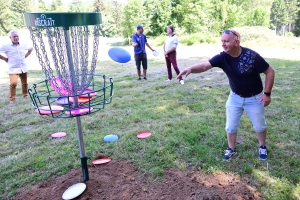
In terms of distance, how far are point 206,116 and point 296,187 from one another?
2087mm

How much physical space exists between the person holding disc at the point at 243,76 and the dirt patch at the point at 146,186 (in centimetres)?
53

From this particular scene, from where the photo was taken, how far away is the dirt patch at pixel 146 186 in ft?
8.64

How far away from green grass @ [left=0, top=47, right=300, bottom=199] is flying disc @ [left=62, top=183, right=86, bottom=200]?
54 centimetres

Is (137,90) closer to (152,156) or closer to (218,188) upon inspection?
(152,156)

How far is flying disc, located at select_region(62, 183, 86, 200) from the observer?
2.56m

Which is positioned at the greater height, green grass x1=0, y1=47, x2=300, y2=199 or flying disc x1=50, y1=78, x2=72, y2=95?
flying disc x1=50, y1=78, x2=72, y2=95

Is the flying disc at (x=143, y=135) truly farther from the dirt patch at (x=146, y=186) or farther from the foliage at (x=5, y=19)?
the foliage at (x=5, y=19)

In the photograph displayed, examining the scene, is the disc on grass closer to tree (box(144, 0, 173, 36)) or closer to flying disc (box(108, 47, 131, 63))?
flying disc (box(108, 47, 131, 63))

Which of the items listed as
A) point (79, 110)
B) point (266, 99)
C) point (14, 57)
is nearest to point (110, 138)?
point (79, 110)

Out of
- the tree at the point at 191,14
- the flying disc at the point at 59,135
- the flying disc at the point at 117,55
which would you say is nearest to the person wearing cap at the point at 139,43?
the flying disc at the point at 59,135

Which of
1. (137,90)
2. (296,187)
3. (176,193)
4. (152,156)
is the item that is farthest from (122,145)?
(137,90)

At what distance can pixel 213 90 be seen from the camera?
644 cm

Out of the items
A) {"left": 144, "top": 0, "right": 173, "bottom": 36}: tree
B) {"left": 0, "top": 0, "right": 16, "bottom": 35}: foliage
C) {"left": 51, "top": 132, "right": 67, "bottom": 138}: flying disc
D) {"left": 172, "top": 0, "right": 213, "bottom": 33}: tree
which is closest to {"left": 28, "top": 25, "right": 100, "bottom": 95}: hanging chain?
{"left": 51, "top": 132, "right": 67, "bottom": 138}: flying disc

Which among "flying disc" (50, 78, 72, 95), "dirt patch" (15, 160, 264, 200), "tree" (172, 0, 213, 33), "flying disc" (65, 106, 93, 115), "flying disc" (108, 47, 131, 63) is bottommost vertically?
"dirt patch" (15, 160, 264, 200)
